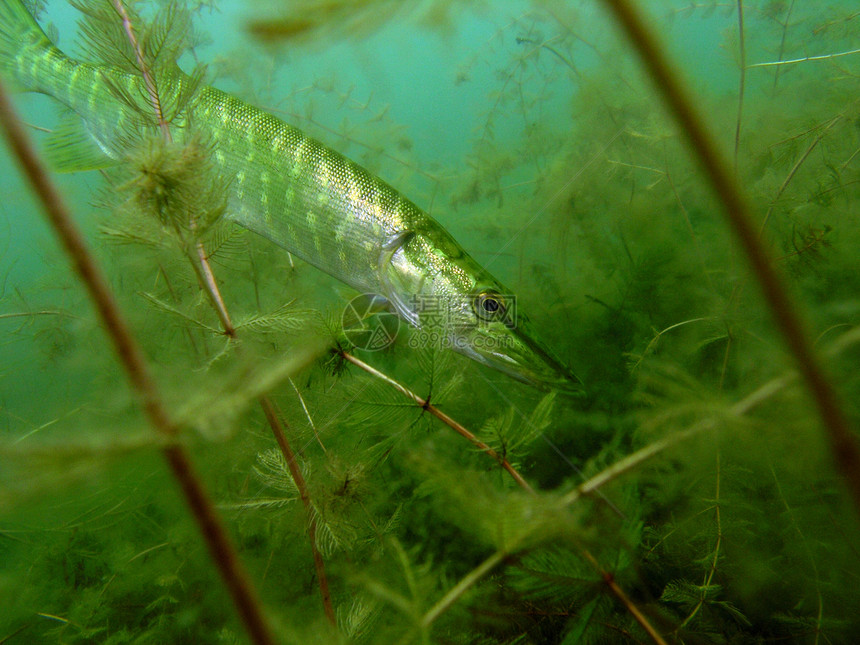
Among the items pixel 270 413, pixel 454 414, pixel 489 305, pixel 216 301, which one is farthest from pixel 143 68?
A: pixel 454 414

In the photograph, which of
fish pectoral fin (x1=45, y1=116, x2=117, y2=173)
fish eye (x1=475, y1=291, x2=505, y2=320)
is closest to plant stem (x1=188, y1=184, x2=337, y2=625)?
fish eye (x1=475, y1=291, x2=505, y2=320)

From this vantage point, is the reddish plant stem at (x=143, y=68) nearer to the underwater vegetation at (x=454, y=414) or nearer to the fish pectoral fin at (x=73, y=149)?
the underwater vegetation at (x=454, y=414)

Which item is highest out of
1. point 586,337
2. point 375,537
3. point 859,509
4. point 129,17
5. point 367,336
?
point 129,17

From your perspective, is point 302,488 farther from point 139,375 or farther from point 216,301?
point 139,375

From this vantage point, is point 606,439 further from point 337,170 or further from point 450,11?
point 450,11

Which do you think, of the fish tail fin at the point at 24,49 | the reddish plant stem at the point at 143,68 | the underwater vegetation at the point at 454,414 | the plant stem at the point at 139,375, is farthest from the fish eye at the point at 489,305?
the fish tail fin at the point at 24,49

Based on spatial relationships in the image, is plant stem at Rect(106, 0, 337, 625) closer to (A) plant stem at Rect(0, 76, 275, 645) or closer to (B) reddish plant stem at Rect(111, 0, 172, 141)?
(B) reddish plant stem at Rect(111, 0, 172, 141)

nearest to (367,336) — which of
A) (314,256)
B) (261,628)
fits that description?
(314,256)
